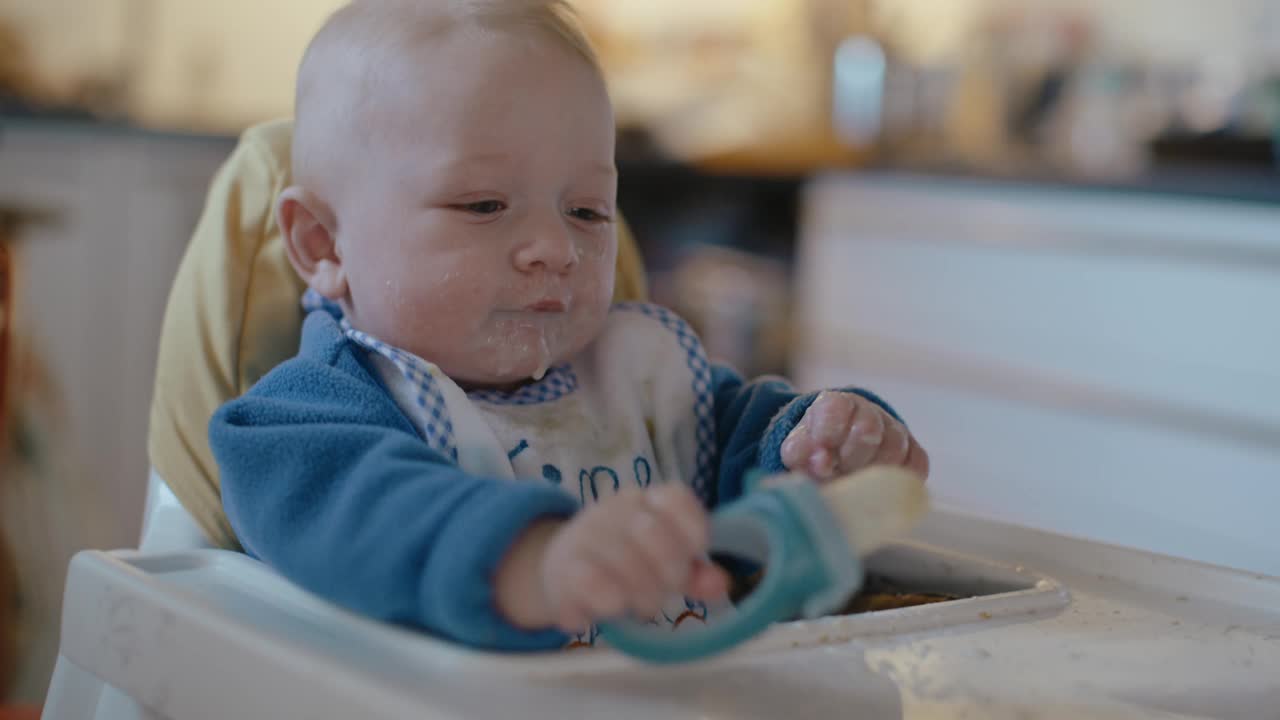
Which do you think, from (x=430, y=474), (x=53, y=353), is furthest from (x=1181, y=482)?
(x=53, y=353)

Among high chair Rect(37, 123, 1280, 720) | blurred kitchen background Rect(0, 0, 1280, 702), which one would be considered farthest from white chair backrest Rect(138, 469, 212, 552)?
blurred kitchen background Rect(0, 0, 1280, 702)

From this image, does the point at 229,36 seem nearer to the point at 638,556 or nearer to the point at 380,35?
the point at 380,35

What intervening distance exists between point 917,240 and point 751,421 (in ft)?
5.63

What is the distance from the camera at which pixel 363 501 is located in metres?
0.62

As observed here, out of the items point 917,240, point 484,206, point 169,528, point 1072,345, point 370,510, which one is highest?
point 484,206

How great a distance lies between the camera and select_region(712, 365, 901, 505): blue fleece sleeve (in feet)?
2.77

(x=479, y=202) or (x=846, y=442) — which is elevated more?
(x=479, y=202)

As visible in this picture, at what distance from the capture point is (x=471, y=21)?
0.81 m

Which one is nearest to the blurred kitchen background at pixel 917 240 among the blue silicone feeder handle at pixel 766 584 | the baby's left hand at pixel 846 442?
the baby's left hand at pixel 846 442

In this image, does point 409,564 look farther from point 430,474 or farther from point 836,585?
point 836,585

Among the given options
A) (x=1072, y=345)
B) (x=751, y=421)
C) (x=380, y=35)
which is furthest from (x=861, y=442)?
(x=1072, y=345)

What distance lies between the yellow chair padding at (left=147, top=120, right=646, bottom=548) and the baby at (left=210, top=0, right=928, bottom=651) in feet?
0.15

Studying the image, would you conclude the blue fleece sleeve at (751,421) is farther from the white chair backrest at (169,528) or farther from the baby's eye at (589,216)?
the white chair backrest at (169,528)

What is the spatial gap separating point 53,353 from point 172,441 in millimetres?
1822
